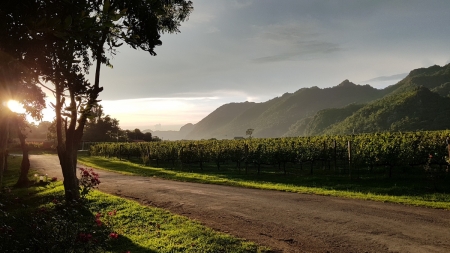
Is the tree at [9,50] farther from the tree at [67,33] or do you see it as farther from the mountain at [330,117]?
the mountain at [330,117]

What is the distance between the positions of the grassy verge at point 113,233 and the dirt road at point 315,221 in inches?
33.7

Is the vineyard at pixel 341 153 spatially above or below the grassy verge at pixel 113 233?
above

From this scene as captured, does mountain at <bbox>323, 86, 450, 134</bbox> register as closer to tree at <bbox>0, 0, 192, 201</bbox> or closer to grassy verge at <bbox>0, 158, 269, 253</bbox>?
grassy verge at <bbox>0, 158, 269, 253</bbox>

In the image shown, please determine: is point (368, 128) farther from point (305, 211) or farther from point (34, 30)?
point (34, 30)

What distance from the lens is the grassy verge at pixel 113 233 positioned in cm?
489

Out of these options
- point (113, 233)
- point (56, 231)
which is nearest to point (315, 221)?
point (113, 233)

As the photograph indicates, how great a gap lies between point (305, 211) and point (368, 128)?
128962 millimetres

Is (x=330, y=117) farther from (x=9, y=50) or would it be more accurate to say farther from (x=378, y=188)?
(x=9, y=50)

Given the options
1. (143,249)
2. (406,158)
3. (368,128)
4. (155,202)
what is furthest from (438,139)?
(368,128)

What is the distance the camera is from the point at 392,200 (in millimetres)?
12195

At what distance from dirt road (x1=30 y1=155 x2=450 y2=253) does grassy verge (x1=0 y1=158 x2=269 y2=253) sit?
0.86m

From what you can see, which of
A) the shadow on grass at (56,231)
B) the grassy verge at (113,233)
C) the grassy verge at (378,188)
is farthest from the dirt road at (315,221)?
the shadow on grass at (56,231)

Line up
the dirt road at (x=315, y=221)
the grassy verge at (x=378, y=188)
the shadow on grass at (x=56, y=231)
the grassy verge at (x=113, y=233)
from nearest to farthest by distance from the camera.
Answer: the shadow on grass at (x=56, y=231) → the grassy verge at (x=113, y=233) → the dirt road at (x=315, y=221) → the grassy verge at (x=378, y=188)

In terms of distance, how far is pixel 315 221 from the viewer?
8.93m
